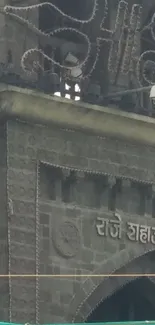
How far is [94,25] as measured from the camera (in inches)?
1554

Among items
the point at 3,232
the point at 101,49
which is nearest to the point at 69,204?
the point at 3,232

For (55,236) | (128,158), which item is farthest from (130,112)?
(55,236)

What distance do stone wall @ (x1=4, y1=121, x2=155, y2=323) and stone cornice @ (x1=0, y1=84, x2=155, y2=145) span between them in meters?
0.25

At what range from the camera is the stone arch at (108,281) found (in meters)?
36.6

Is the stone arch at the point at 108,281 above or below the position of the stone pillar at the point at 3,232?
below

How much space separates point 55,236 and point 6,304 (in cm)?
210

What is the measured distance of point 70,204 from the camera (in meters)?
37.0

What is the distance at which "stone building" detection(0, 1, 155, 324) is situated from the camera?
118 ft

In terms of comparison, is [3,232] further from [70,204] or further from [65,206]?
[70,204]

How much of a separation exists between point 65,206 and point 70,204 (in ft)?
0.57

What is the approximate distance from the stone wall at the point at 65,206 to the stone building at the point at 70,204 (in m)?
0.02

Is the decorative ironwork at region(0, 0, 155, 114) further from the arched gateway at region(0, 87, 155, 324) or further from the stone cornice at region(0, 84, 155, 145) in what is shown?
the arched gateway at region(0, 87, 155, 324)

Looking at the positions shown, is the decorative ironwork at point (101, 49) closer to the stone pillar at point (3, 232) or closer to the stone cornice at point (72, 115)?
the stone cornice at point (72, 115)

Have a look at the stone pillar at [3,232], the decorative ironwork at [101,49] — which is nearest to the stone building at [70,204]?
the stone pillar at [3,232]
